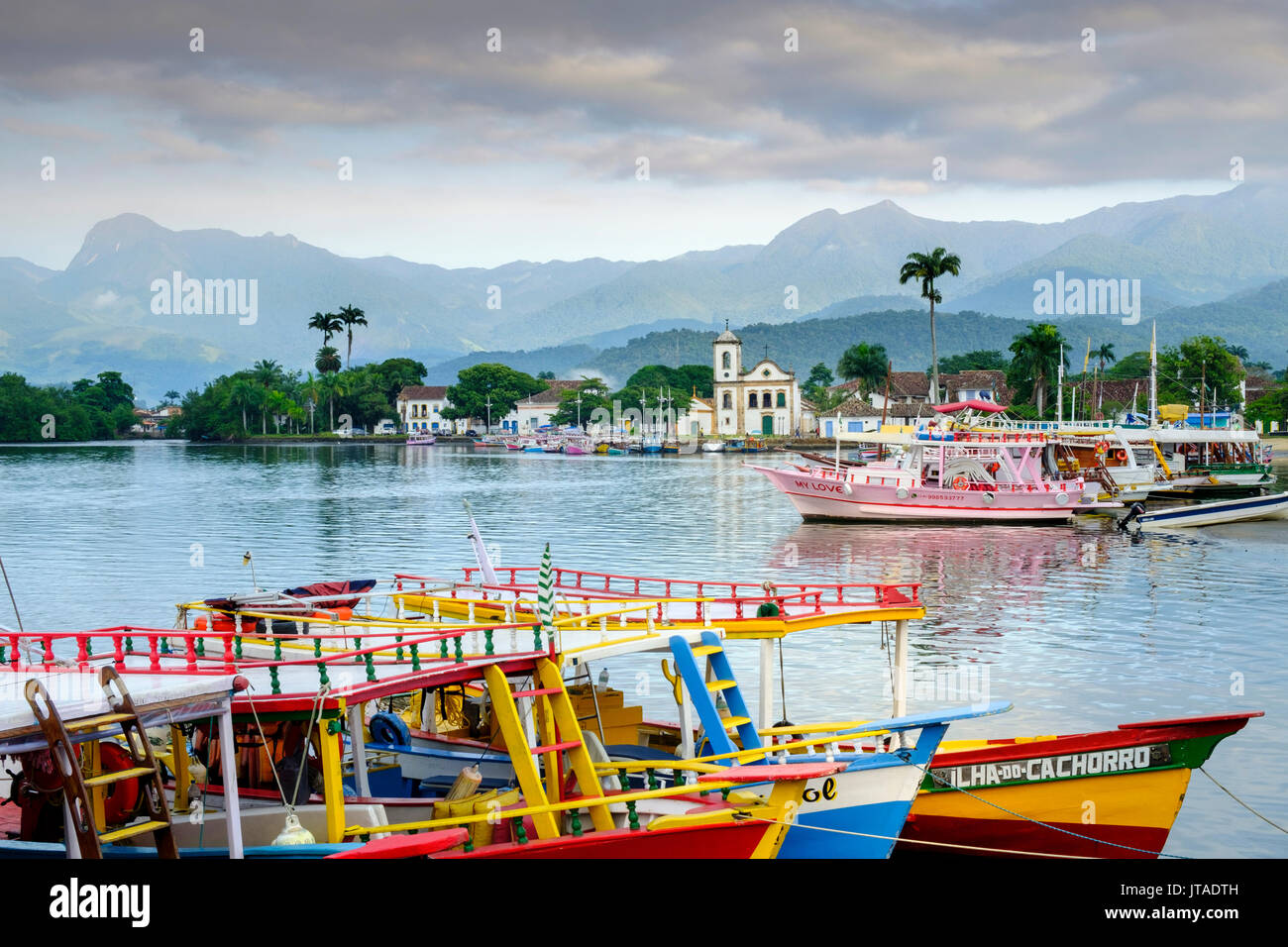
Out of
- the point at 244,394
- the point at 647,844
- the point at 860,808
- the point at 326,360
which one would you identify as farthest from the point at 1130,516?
the point at 244,394

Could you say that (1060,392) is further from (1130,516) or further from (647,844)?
(647,844)

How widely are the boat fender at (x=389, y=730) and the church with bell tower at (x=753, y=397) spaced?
564 ft

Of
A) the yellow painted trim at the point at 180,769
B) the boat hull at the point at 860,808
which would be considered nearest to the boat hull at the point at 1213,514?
the boat hull at the point at 860,808

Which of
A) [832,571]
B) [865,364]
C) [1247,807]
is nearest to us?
[1247,807]

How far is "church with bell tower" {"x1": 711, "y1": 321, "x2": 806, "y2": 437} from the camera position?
185 m

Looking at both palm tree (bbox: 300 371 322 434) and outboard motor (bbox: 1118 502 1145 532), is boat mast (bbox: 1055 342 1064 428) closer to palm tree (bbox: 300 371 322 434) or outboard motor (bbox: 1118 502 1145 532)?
outboard motor (bbox: 1118 502 1145 532)

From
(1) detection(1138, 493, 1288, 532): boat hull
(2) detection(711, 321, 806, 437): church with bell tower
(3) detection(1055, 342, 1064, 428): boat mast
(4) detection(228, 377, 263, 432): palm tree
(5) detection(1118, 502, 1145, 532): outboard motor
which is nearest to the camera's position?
(5) detection(1118, 502, 1145, 532): outboard motor

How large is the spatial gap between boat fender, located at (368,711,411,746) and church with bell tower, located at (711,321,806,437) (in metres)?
172

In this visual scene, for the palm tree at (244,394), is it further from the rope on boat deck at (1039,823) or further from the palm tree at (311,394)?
the rope on boat deck at (1039,823)

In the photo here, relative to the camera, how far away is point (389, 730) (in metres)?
13.9

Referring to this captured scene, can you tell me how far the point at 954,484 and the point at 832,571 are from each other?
19430 millimetres

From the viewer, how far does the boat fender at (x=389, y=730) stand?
45.6ft

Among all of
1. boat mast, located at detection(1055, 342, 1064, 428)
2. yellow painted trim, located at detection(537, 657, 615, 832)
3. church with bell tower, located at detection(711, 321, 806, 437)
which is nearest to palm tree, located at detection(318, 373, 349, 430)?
church with bell tower, located at detection(711, 321, 806, 437)
